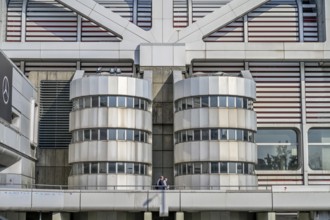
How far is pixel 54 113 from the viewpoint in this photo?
5741 centimetres

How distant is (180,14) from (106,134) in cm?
1706

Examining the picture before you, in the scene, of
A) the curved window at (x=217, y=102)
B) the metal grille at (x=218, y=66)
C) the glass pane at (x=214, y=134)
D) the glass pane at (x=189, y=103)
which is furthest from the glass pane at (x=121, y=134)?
the metal grille at (x=218, y=66)

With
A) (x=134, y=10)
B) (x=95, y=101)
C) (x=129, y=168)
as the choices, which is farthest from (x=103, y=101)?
(x=134, y=10)

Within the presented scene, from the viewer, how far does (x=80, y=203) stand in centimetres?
4406

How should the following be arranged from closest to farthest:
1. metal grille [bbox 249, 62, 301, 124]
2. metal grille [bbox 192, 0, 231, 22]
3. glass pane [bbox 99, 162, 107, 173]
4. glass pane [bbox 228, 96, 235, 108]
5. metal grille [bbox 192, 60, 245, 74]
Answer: glass pane [bbox 99, 162, 107, 173] → glass pane [bbox 228, 96, 235, 108] → metal grille [bbox 249, 62, 301, 124] → metal grille [bbox 192, 60, 245, 74] → metal grille [bbox 192, 0, 231, 22]

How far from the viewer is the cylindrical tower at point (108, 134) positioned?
166ft

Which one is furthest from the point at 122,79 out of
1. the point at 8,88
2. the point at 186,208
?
the point at 186,208

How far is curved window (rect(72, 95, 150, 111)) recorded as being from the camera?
51344mm

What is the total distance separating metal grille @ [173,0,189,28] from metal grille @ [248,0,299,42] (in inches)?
251

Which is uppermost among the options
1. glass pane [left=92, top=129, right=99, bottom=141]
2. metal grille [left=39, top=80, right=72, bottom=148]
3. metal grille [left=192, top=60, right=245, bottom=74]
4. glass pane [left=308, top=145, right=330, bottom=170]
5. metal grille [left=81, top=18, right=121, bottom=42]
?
metal grille [left=81, top=18, right=121, bottom=42]

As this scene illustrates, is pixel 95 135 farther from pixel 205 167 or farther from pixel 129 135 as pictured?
pixel 205 167

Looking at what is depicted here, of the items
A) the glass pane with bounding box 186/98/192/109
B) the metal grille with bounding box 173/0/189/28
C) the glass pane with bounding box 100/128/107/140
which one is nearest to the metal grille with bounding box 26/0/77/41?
the metal grille with bounding box 173/0/189/28

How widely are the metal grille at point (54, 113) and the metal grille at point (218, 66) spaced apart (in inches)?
500

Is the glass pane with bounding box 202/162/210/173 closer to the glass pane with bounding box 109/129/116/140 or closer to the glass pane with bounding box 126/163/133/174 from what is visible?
the glass pane with bounding box 126/163/133/174
